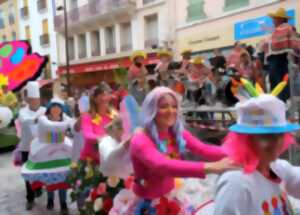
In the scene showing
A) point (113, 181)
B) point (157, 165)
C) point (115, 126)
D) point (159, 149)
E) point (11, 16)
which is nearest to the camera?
point (157, 165)

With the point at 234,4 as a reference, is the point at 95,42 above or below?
below

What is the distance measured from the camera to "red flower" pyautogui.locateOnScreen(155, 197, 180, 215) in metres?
3.09

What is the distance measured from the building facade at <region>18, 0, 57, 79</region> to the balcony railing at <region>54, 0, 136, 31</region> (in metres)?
1.67

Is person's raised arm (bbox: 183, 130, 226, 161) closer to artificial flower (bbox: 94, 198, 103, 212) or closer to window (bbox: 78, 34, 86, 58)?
artificial flower (bbox: 94, 198, 103, 212)

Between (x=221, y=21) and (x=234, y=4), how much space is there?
0.86 m

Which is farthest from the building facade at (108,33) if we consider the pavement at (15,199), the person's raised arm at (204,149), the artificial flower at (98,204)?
the person's raised arm at (204,149)

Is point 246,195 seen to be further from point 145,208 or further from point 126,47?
point 126,47

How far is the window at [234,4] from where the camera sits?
16.7 m

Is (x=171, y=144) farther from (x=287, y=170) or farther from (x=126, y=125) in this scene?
(x=287, y=170)

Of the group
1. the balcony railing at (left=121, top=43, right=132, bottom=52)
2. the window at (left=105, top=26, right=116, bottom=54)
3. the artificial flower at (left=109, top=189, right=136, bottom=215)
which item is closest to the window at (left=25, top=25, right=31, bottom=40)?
the window at (left=105, top=26, right=116, bottom=54)

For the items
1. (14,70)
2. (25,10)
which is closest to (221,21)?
(14,70)

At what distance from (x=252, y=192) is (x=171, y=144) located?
1.29m

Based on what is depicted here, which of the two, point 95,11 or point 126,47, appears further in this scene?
point 95,11

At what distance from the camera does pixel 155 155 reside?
110 inches
